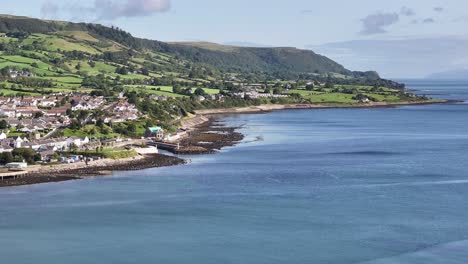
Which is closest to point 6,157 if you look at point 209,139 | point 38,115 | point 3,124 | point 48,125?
point 3,124

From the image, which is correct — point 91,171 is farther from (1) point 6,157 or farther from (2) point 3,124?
(2) point 3,124

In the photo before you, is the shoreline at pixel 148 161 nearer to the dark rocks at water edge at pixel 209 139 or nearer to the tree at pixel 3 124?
the dark rocks at water edge at pixel 209 139

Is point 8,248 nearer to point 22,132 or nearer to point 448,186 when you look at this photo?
point 448,186

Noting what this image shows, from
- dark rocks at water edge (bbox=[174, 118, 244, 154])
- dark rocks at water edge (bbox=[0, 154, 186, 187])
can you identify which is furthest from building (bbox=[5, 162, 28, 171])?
dark rocks at water edge (bbox=[174, 118, 244, 154])

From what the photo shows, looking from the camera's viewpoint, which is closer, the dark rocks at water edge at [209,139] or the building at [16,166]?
the building at [16,166]

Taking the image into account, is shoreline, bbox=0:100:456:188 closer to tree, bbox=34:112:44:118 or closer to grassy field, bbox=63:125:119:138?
grassy field, bbox=63:125:119:138

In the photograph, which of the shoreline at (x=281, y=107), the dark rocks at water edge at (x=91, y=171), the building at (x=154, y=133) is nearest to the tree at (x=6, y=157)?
the dark rocks at water edge at (x=91, y=171)
